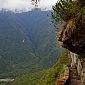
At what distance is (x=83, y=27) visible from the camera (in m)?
21.1

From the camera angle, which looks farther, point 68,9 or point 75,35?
point 68,9

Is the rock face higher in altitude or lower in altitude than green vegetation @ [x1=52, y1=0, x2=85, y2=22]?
lower

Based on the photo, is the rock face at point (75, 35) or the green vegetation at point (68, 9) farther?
the green vegetation at point (68, 9)

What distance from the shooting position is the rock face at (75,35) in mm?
21188

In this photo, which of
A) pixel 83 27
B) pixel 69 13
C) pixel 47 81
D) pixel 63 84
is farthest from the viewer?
pixel 47 81

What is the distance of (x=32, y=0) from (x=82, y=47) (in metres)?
5.52

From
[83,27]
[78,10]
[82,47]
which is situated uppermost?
[78,10]

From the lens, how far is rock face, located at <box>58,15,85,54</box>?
21.2 metres

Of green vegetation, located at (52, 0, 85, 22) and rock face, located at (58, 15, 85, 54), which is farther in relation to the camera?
green vegetation, located at (52, 0, 85, 22)

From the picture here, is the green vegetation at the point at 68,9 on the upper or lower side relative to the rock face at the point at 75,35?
upper

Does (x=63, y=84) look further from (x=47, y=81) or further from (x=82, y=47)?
(x=47, y=81)

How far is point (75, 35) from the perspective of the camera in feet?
71.4

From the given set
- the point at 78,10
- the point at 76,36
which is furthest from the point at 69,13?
the point at 76,36

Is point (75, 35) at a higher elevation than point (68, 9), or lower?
lower
